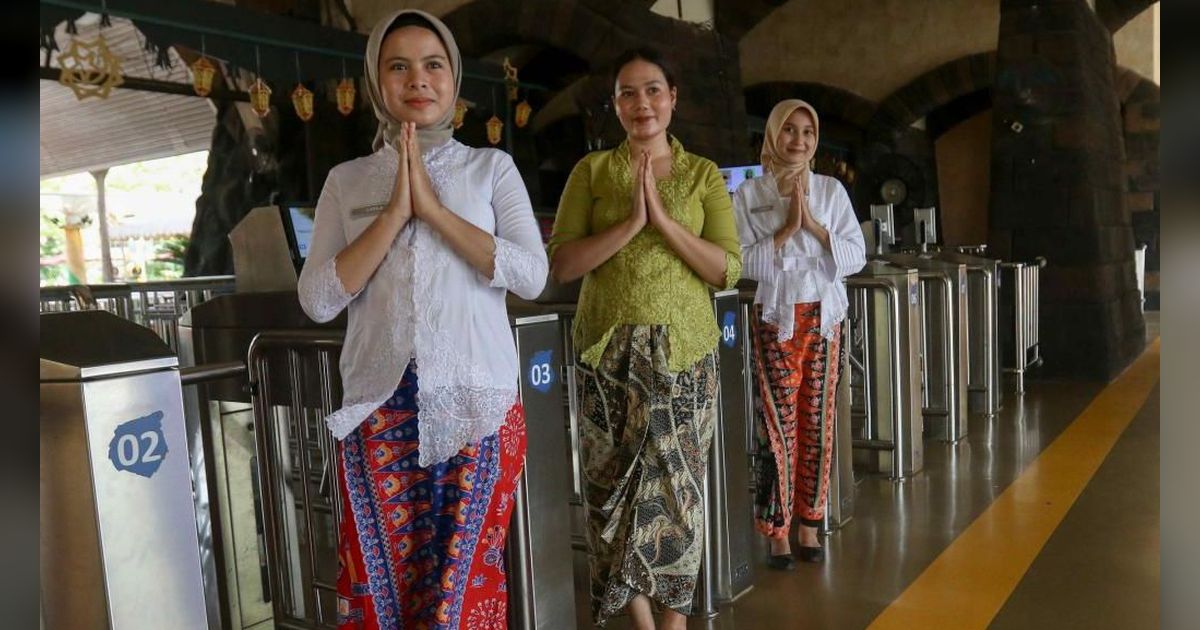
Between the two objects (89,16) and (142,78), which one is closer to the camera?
(89,16)

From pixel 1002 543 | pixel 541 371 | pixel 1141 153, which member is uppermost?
pixel 1141 153

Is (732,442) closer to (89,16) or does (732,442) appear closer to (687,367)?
(687,367)

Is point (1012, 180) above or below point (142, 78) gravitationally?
below

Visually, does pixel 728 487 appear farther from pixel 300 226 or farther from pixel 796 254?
pixel 300 226

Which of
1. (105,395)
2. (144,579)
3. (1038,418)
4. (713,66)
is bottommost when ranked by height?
(1038,418)

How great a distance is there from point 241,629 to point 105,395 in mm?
1584

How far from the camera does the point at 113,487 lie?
88cm

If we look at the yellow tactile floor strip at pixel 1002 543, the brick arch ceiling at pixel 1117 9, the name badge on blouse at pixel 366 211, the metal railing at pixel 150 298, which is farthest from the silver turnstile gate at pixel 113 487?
the brick arch ceiling at pixel 1117 9

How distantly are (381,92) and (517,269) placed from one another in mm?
361

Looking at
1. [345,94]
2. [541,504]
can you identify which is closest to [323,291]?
[541,504]

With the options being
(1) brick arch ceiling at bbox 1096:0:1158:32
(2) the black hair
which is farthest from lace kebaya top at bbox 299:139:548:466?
(1) brick arch ceiling at bbox 1096:0:1158:32

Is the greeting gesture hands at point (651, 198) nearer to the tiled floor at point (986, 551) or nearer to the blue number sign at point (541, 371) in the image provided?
the blue number sign at point (541, 371)
